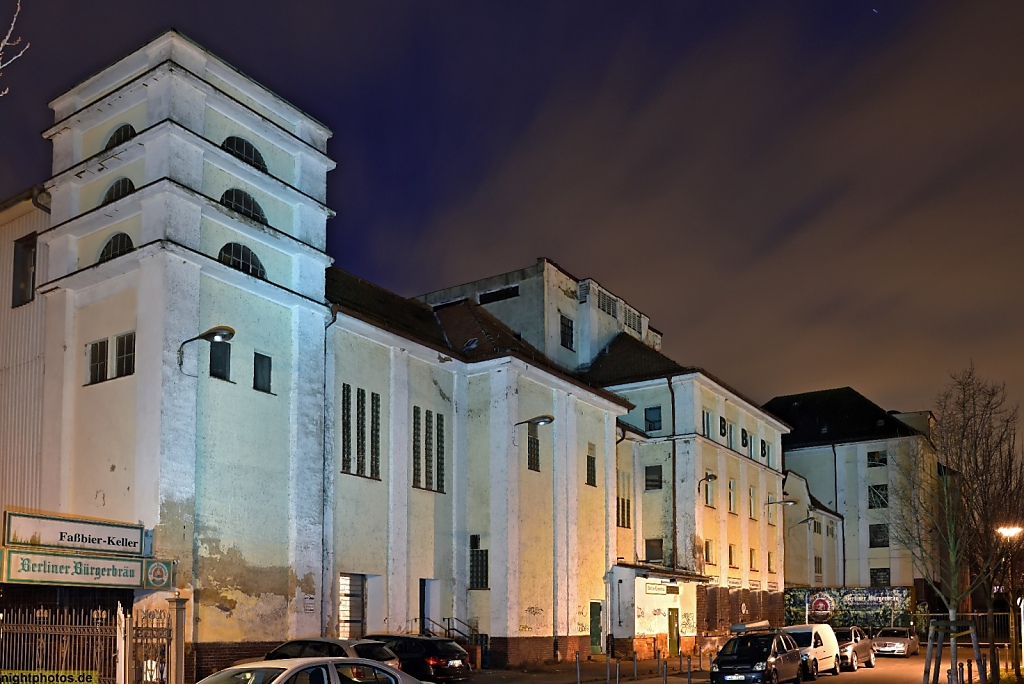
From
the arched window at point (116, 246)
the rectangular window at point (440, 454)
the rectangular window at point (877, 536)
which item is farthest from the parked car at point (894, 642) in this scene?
the arched window at point (116, 246)

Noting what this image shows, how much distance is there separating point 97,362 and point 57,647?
8.53m

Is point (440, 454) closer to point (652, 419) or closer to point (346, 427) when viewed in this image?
point (346, 427)

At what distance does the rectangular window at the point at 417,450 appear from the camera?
31797 mm

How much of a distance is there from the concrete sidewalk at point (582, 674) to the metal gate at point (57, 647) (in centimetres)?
1184

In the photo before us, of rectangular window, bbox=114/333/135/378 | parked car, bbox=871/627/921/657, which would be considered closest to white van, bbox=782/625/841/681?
parked car, bbox=871/627/921/657

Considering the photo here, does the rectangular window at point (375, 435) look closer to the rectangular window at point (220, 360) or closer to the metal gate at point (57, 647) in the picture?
the rectangular window at point (220, 360)

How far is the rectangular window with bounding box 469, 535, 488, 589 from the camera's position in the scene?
108ft

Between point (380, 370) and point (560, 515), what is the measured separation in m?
9.37

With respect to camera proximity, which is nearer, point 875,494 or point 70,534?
point 70,534

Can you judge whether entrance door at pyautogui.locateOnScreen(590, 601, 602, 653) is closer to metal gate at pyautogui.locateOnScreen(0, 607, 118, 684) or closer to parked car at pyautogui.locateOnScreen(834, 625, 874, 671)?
parked car at pyautogui.locateOnScreen(834, 625, 874, 671)

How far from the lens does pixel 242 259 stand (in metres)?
26.1

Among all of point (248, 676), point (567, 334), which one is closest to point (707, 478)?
point (567, 334)

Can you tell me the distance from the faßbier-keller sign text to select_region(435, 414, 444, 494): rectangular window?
12309mm

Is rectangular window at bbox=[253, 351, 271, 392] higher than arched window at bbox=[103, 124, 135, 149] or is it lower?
lower
